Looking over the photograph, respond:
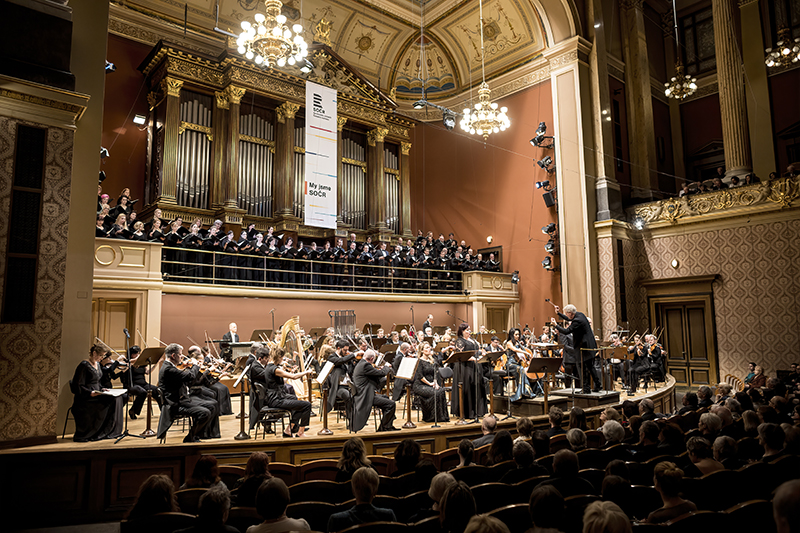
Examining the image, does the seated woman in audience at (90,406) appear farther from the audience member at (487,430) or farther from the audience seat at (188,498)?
the audience member at (487,430)

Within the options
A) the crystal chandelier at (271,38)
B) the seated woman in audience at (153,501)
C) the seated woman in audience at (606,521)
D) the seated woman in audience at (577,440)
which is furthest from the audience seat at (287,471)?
the crystal chandelier at (271,38)

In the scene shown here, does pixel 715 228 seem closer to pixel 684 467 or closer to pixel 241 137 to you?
pixel 684 467

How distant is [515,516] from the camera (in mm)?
2688

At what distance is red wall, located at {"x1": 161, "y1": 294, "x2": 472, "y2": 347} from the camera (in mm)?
10906

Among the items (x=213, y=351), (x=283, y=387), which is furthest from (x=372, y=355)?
(x=213, y=351)

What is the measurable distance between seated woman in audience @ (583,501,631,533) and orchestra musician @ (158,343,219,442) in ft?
15.8

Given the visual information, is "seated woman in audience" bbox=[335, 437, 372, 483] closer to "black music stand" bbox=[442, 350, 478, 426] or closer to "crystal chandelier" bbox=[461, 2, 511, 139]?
"black music stand" bbox=[442, 350, 478, 426]

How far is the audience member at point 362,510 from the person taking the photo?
9.13 ft

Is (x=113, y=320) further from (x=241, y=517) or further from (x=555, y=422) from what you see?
(x=555, y=422)

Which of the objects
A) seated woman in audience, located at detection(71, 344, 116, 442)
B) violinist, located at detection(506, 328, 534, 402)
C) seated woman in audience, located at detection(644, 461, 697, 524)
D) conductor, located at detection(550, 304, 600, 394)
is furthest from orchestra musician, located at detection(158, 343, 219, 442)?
conductor, located at detection(550, 304, 600, 394)

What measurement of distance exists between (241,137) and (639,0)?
42.9 ft

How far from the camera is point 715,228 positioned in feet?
42.7

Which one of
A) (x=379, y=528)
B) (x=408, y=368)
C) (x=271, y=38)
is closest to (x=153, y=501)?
(x=379, y=528)

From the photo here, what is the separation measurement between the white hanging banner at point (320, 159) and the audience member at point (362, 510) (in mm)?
9317
